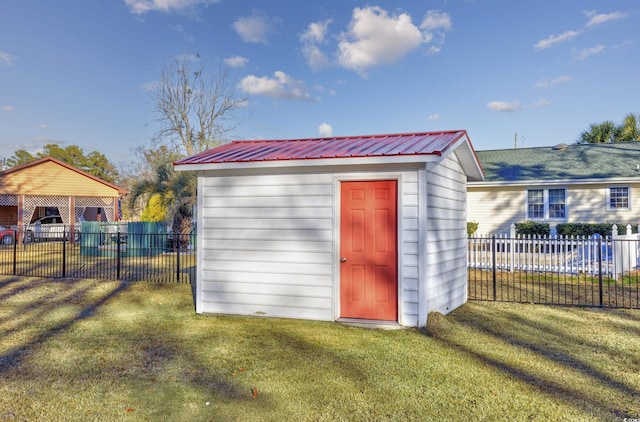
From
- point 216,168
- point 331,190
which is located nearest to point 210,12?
point 216,168

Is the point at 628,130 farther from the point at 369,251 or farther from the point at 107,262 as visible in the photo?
the point at 107,262

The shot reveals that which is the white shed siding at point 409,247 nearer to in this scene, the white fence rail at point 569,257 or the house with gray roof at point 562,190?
the white fence rail at point 569,257

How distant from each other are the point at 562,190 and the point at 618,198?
1.97 metres

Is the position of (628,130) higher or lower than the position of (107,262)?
higher

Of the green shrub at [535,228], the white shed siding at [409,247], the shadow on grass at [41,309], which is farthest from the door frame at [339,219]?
the green shrub at [535,228]

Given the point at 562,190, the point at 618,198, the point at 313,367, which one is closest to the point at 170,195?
the point at 313,367

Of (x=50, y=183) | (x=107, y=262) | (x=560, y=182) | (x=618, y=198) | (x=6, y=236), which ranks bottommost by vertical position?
(x=107, y=262)

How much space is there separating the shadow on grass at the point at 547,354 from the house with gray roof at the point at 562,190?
10.8m

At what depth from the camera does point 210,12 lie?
58.6 feet

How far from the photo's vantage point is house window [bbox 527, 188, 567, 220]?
1667cm

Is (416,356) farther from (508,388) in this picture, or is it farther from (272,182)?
(272,182)

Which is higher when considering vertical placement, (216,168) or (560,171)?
(560,171)

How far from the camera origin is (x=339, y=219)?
623 centimetres

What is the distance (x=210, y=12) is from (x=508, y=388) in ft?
61.4
